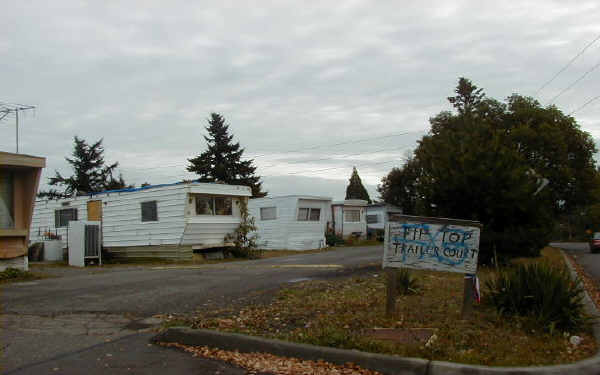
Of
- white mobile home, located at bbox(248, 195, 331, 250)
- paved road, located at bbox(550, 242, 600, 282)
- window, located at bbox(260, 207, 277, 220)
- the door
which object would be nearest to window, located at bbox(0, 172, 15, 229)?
the door

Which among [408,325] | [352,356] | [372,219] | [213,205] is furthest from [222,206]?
[372,219]

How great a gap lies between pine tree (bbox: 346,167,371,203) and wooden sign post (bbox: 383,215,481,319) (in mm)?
60944

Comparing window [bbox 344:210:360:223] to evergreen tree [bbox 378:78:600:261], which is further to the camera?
window [bbox 344:210:360:223]

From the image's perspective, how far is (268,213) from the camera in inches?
1284

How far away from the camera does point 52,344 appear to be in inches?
257

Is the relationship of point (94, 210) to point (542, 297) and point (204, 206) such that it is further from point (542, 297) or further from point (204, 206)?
point (542, 297)

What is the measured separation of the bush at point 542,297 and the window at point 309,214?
80.9 ft

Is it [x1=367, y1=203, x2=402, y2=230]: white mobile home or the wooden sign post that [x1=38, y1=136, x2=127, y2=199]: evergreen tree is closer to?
[x1=367, y1=203, x2=402, y2=230]: white mobile home

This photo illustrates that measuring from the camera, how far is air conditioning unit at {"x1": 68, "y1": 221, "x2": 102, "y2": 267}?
2095 centimetres

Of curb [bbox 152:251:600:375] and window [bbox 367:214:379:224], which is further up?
window [bbox 367:214:379:224]

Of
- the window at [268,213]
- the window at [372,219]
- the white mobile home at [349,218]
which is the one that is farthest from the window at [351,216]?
the window at [268,213]

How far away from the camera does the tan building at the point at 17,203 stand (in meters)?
14.4

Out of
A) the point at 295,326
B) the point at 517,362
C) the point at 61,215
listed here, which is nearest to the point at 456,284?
the point at 295,326

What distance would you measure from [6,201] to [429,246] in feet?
40.6
